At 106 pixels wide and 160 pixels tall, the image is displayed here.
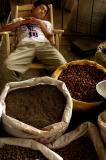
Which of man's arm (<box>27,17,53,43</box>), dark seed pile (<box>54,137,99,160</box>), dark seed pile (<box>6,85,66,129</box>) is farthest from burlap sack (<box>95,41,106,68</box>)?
dark seed pile (<box>54,137,99,160</box>)

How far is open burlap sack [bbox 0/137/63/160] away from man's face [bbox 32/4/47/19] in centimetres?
142

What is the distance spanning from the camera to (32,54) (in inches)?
116

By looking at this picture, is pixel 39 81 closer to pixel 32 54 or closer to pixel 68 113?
pixel 68 113

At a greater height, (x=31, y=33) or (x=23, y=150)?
(x=31, y=33)

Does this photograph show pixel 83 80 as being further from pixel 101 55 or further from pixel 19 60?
pixel 19 60

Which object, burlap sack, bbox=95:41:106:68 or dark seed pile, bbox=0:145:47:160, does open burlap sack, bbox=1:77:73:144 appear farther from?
burlap sack, bbox=95:41:106:68

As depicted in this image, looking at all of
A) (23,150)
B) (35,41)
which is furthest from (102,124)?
(35,41)

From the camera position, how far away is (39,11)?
301 centimetres

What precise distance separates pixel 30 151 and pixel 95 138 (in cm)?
47

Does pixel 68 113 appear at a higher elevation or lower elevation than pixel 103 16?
lower

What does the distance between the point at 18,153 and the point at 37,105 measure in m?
0.36

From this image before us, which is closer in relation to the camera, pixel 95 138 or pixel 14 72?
pixel 95 138

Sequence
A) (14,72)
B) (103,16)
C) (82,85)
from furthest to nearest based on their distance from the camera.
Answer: (103,16) < (14,72) < (82,85)

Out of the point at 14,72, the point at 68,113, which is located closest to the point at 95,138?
the point at 68,113
